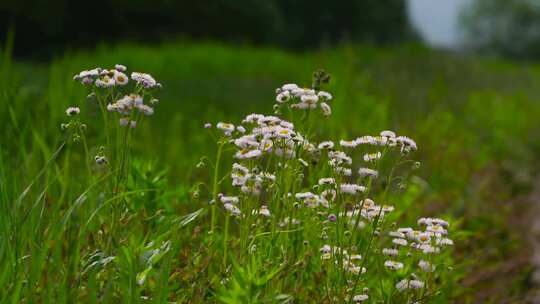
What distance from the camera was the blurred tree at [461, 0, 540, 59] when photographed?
1411 inches

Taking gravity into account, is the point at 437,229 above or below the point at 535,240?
above

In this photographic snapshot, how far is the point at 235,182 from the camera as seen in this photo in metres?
2.39

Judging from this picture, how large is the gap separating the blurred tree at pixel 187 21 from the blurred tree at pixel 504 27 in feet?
68.8

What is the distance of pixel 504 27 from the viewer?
37.0 meters

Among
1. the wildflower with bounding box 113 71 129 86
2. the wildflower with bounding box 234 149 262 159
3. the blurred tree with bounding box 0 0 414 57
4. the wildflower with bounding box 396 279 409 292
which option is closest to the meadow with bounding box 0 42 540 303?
the wildflower with bounding box 396 279 409 292

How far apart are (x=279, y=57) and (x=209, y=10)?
315cm

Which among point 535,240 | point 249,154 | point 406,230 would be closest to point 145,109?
point 249,154

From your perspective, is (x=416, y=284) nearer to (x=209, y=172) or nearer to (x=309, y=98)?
(x=309, y=98)

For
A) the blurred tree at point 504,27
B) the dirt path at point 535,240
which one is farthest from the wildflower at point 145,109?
the blurred tree at point 504,27

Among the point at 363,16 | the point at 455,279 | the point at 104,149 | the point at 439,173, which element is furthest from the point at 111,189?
the point at 363,16

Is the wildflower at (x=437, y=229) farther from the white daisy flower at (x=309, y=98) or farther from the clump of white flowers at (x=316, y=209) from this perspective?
the white daisy flower at (x=309, y=98)

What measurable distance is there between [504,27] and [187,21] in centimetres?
2598

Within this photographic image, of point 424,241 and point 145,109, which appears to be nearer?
point 145,109

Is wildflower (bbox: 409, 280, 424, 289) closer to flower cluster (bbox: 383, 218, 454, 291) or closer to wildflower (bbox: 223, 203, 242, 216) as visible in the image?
flower cluster (bbox: 383, 218, 454, 291)
